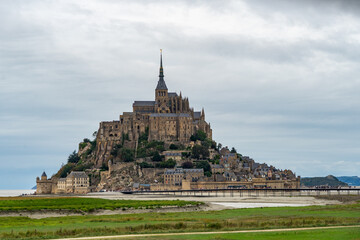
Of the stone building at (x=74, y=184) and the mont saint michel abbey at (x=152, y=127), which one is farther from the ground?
the mont saint michel abbey at (x=152, y=127)

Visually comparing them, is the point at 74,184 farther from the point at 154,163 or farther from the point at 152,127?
the point at 152,127

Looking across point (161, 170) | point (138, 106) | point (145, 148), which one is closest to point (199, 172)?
point (161, 170)

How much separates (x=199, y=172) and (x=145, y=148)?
2221 cm

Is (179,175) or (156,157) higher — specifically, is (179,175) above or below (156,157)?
below

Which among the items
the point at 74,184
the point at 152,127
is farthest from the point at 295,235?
the point at 152,127

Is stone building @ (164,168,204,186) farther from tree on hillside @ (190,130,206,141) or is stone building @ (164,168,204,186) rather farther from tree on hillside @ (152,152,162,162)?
tree on hillside @ (190,130,206,141)

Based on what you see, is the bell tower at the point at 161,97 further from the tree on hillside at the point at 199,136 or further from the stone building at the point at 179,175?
the stone building at the point at 179,175

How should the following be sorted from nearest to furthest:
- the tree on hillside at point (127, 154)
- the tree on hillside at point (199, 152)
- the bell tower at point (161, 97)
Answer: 1. the tree on hillside at point (127, 154)
2. the tree on hillside at point (199, 152)
3. the bell tower at point (161, 97)

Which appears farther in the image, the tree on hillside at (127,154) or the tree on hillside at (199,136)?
the tree on hillside at (199,136)

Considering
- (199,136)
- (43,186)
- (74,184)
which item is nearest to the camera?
(74,184)

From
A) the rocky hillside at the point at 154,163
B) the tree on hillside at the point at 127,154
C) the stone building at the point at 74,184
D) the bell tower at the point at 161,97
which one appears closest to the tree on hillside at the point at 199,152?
the rocky hillside at the point at 154,163

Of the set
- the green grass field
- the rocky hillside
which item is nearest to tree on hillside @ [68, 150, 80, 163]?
the rocky hillside

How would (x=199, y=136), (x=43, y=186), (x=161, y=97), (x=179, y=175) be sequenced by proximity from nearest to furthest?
(x=179, y=175)
(x=43, y=186)
(x=199, y=136)
(x=161, y=97)

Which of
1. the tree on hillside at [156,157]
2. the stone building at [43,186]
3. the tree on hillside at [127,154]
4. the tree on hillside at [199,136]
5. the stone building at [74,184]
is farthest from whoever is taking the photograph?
the tree on hillside at [199,136]
